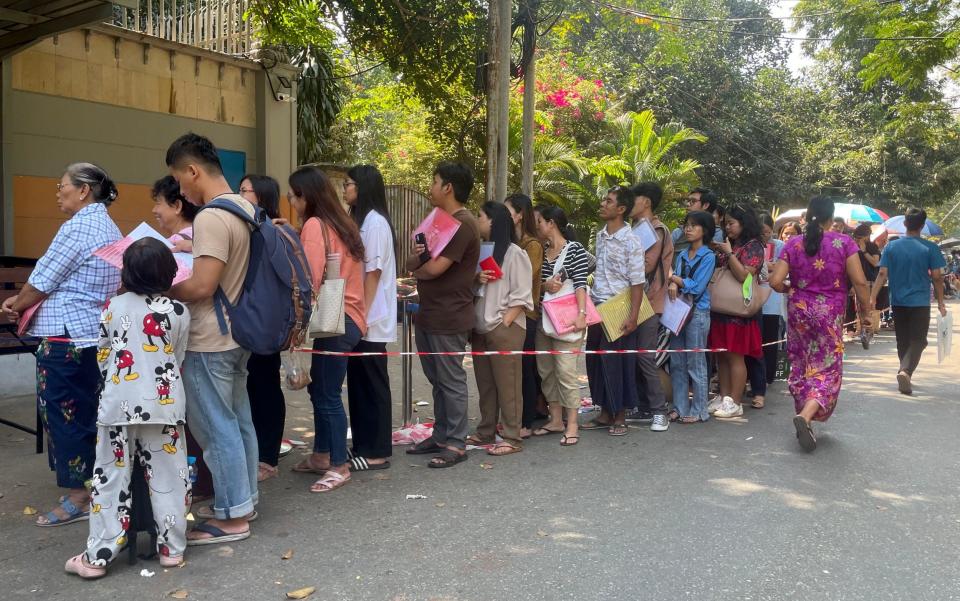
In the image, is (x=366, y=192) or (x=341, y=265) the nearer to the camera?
(x=341, y=265)

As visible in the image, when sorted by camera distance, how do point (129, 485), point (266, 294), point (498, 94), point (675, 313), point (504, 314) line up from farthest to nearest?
point (498, 94) → point (675, 313) → point (504, 314) → point (266, 294) → point (129, 485)

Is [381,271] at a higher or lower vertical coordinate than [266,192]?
lower

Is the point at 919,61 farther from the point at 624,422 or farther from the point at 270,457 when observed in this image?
the point at 270,457

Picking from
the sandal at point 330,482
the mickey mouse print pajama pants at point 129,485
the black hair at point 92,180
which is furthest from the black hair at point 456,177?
the mickey mouse print pajama pants at point 129,485

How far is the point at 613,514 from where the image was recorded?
15.8 feet

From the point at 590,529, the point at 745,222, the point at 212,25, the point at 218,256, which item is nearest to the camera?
the point at 218,256

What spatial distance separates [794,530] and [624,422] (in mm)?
2478

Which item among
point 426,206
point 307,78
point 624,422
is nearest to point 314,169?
point 624,422

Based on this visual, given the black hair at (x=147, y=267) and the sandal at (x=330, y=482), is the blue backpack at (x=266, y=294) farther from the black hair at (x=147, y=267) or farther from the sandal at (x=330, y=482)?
the sandal at (x=330, y=482)

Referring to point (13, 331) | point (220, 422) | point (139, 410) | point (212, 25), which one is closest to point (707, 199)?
point (220, 422)

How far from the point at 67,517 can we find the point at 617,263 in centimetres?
425

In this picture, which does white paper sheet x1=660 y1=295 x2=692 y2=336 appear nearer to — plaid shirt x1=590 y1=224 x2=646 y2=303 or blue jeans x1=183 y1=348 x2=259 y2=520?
plaid shirt x1=590 y1=224 x2=646 y2=303

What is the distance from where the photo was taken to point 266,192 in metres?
5.35

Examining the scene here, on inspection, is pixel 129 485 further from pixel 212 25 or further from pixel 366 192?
pixel 212 25
